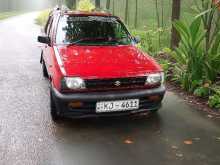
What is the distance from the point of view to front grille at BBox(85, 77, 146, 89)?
491 cm

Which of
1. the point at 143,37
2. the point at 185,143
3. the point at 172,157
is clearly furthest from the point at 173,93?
the point at 143,37

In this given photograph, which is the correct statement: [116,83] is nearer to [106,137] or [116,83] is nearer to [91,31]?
[106,137]

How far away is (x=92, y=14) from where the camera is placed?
6.84 meters

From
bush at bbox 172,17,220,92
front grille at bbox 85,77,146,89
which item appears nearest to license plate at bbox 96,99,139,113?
front grille at bbox 85,77,146,89

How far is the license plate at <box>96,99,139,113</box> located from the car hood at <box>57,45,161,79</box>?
39 cm

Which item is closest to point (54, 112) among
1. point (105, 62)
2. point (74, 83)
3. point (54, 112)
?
point (54, 112)

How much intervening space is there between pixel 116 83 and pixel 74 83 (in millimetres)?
599

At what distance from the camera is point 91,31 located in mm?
6359

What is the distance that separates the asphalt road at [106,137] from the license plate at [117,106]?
38 cm

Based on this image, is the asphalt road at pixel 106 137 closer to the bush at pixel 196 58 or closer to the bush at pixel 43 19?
the bush at pixel 196 58

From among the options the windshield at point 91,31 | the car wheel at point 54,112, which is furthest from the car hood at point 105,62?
the car wheel at point 54,112

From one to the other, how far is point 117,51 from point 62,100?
1506mm

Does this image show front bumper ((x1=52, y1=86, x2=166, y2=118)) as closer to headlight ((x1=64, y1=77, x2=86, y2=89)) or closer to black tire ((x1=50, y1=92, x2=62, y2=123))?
headlight ((x1=64, y1=77, x2=86, y2=89))

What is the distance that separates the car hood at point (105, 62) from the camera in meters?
4.99
